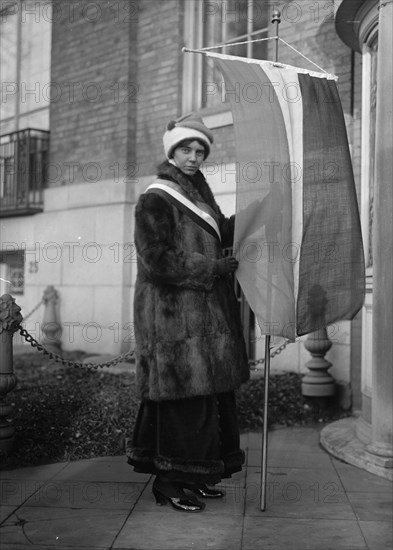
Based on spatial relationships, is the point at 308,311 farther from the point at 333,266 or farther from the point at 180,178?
the point at 180,178

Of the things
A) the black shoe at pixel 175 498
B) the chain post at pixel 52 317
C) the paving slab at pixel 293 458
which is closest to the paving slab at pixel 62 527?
the black shoe at pixel 175 498

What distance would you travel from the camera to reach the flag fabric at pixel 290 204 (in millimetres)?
3520

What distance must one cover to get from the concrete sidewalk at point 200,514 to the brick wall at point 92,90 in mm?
5239

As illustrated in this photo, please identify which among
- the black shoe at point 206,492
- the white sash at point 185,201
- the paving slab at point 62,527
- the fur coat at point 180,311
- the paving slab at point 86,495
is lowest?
the paving slab at point 86,495

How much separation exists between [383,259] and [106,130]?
5481 mm

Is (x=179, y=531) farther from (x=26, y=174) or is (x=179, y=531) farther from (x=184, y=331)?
(x=26, y=174)

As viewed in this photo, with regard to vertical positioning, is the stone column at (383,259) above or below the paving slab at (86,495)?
above

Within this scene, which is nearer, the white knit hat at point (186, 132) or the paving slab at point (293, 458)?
the white knit hat at point (186, 132)

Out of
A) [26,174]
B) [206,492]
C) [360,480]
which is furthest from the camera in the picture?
[26,174]

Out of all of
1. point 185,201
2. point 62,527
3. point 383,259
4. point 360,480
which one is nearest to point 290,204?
point 185,201

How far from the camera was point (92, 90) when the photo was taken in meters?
9.20

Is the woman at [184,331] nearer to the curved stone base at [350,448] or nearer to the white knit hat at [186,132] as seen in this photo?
the white knit hat at [186,132]

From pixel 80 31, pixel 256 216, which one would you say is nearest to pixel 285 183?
pixel 256 216

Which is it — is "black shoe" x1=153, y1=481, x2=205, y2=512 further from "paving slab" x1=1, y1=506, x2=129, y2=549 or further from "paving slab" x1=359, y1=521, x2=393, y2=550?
"paving slab" x1=359, y1=521, x2=393, y2=550
